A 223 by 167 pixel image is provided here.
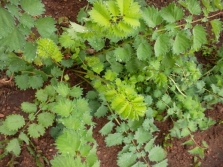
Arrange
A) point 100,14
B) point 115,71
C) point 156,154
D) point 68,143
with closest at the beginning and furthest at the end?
point 68,143 → point 100,14 → point 156,154 → point 115,71

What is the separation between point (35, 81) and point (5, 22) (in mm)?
667

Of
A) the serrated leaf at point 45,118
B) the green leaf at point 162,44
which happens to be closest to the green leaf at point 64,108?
the serrated leaf at point 45,118

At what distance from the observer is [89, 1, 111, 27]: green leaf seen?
1.59 m

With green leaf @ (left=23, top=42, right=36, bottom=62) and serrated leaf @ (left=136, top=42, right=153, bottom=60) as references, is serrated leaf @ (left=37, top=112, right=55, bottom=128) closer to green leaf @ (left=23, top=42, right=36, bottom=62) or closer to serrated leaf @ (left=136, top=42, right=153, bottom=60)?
green leaf @ (left=23, top=42, right=36, bottom=62)

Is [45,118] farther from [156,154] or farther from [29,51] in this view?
[156,154]

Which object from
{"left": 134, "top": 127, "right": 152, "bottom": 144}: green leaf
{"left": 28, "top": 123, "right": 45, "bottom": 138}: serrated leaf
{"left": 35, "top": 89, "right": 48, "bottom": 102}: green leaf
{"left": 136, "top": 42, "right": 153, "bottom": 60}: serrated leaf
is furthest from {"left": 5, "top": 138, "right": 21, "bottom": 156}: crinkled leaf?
{"left": 136, "top": 42, "right": 153, "bottom": 60}: serrated leaf

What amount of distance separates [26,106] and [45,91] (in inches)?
5.9

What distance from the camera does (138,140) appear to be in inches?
86.9

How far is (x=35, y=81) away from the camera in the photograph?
226cm

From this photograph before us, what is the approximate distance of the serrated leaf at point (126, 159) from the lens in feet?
7.11

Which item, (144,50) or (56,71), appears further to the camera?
(56,71)

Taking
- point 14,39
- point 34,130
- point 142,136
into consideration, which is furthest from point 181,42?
point 34,130

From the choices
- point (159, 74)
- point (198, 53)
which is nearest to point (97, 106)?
point (159, 74)

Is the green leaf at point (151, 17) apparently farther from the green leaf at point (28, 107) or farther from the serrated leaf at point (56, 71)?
the green leaf at point (28, 107)
